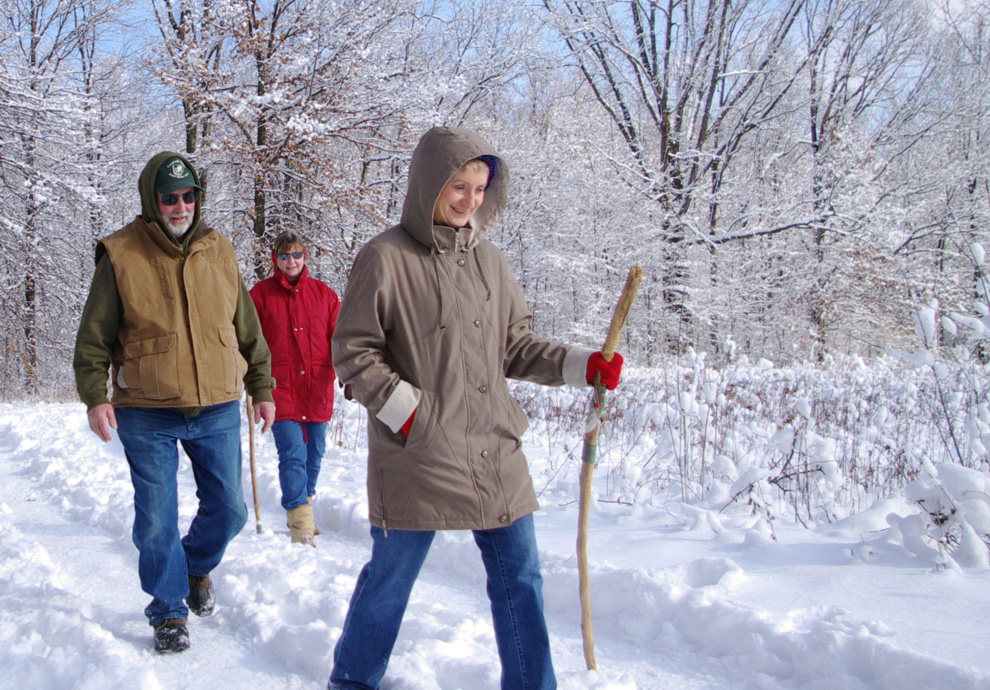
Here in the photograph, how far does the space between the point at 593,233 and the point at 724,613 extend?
55.5ft

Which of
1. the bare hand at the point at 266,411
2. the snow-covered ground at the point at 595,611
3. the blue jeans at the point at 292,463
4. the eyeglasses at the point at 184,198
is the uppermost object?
the eyeglasses at the point at 184,198

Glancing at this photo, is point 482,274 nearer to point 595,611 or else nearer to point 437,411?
point 437,411

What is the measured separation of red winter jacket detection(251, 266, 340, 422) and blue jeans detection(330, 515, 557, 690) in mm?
2666

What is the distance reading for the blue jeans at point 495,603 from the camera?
2172mm

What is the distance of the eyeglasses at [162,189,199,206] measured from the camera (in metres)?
2.98

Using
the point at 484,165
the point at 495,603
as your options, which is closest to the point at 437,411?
the point at 495,603

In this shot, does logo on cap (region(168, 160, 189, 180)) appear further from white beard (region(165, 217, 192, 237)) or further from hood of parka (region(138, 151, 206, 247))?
white beard (region(165, 217, 192, 237))

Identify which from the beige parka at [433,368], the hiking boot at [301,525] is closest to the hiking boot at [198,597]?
the hiking boot at [301,525]

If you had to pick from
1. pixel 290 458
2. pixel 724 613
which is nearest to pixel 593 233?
pixel 290 458

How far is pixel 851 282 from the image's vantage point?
64.3 ft

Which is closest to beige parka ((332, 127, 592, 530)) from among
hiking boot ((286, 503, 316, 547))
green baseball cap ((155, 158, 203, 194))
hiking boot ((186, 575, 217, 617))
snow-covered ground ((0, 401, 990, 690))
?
snow-covered ground ((0, 401, 990, 690))

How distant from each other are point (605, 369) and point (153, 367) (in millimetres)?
1847

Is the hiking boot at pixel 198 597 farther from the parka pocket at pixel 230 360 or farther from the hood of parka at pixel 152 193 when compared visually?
the hood of parka at pixel 152 193

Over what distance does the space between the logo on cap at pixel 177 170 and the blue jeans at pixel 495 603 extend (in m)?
1.77
